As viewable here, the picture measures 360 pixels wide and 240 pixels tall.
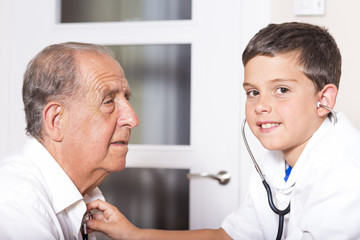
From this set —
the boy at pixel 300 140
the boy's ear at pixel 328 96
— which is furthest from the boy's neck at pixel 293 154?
the boy's ear at pixel 328 96

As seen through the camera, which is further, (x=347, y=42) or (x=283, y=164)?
(x=347, y=42)

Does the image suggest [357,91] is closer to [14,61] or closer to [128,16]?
[128,16]

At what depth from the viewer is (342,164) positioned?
0.99 m

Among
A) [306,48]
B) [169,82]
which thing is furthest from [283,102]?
[169,82]

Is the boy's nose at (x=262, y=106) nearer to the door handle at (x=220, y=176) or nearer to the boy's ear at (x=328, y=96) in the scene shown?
the boy's ear at (x=328, y=96)

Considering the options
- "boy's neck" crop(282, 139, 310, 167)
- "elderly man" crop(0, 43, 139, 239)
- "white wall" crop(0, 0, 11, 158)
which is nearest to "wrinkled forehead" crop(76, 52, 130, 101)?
"elderly man" crop(0, 43, 139, 239)

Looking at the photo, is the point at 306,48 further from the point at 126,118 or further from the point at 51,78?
the point at 51,78

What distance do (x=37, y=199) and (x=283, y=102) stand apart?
68 centimetres

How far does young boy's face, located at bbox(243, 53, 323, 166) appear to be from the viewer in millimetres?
1128

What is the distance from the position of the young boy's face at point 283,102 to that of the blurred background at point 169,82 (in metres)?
0.67

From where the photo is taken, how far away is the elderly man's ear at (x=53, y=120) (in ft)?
3.66

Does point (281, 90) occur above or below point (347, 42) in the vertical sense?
below

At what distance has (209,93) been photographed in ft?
6.23

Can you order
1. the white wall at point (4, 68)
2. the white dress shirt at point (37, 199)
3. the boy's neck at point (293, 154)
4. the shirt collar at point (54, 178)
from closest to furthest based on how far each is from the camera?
the white dress shirt at point (37, 199)
the shirt collar at point (54, 178)
the boy's neck at point (293, 154)
the white wall at point (4, 68)
